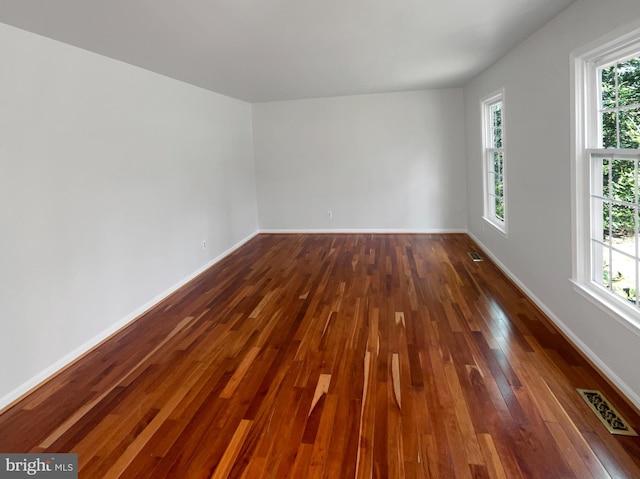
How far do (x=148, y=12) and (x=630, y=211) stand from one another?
3156mm

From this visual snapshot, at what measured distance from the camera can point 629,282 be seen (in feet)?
8.00

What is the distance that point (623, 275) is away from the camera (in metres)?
2.49

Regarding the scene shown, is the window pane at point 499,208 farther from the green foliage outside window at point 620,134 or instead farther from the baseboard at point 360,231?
the green foliage outside window at point 620,134

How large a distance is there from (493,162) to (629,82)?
119 inches

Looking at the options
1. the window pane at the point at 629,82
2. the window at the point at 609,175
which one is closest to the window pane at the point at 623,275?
the window at the point at 609,175

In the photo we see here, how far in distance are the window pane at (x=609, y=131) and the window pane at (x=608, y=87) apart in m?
0.06

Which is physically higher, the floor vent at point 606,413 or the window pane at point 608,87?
the window pane at point 608,87

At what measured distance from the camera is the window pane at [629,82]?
2.29m

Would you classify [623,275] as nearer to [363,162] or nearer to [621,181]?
[621,181]

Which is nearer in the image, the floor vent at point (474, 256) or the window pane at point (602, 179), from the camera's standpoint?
the window pane at point (602, 179)

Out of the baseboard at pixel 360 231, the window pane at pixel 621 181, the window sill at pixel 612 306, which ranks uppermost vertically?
the window pane at pixel 621 181

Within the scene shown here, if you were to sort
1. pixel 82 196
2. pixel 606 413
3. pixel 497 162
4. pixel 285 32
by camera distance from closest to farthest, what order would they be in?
pixel 606 413, pixel 285 32, pixel 82 196, pixel 497 162

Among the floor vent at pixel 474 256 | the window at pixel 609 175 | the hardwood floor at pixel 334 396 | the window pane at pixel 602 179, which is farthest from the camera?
the floor vent at pixel 474 256

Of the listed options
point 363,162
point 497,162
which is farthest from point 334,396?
point 363,162
